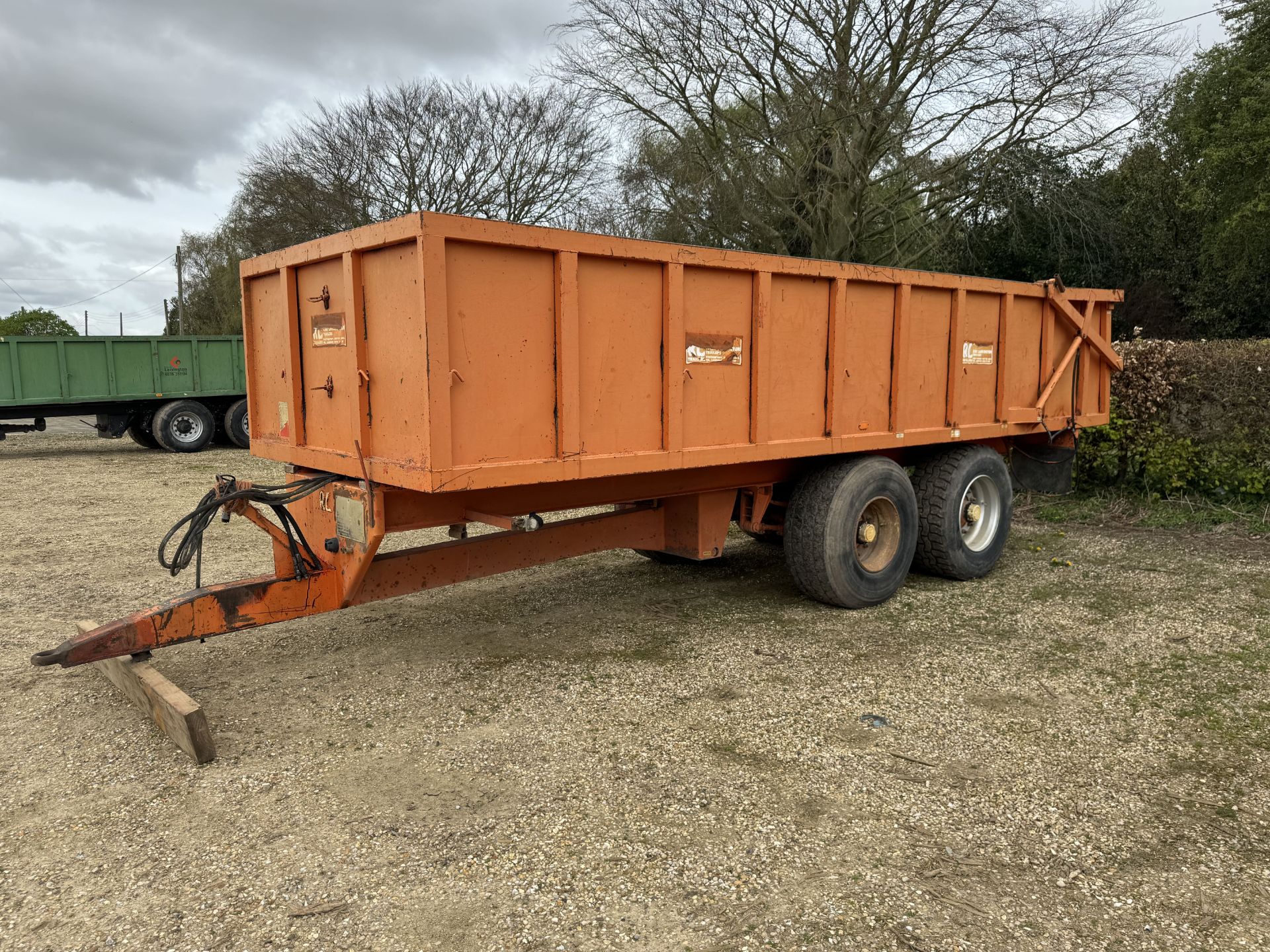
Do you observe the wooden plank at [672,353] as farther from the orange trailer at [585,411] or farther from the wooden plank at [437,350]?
the wooden plank at [437,350]

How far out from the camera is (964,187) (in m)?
15.4

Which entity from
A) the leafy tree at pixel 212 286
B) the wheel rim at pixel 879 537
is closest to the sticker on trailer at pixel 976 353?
the wheel rim at pixel 879 537

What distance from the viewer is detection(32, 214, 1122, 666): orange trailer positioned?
3.75 meters

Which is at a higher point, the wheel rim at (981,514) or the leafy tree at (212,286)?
the leafy tree at (212,286)

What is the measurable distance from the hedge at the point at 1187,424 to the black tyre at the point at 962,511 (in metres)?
2.96

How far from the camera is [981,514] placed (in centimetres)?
664

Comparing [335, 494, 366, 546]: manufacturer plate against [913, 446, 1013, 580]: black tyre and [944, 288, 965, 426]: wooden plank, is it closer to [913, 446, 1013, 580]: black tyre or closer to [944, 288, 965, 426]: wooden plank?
[913, 446, 1013, 580]: black tyre

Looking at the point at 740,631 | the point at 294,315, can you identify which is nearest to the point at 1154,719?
the point at 740,631

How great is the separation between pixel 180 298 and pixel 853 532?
39404 millimetres

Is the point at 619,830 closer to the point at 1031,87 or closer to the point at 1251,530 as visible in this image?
the point at 1251,530

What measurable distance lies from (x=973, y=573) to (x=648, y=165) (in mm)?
13538

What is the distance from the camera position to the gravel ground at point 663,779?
2.65 meters

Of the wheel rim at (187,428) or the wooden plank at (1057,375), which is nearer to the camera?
the wooden plank at (1057,375)

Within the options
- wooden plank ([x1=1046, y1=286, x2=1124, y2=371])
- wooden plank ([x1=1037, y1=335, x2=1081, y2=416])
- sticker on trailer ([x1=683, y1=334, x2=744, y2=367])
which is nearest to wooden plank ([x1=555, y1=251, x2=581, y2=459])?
sticker on trailer ([x1=683, y1=334, x2=744, y2=367])
